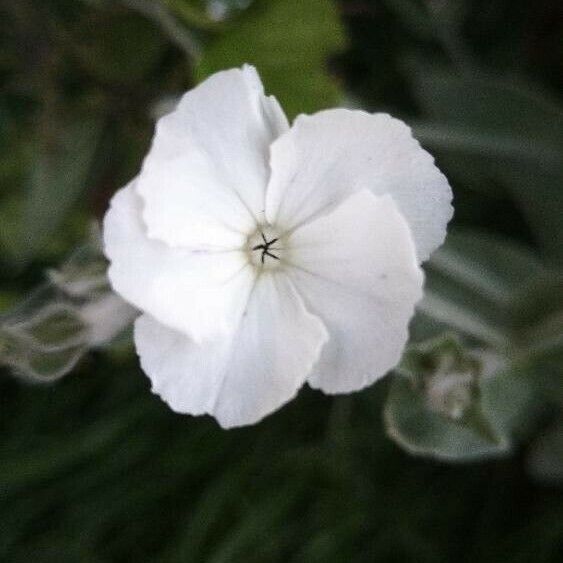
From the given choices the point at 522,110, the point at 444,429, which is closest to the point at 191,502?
the point at 444,429

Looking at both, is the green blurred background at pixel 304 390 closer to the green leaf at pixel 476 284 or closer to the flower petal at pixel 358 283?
the green leaf at pixel 476 284

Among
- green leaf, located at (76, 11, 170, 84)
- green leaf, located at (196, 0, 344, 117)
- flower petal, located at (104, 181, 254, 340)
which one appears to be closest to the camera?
flower petal, located at (104, 181, 254, 340)

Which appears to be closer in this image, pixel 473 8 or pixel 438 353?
pixel 438 353

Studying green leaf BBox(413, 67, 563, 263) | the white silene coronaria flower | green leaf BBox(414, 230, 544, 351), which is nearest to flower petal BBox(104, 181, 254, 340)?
the white silene coronaria flower

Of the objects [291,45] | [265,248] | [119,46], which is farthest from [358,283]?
[119,46]

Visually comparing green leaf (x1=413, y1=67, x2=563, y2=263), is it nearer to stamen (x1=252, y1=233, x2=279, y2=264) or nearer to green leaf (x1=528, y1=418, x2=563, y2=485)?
green leaf (x1=528, y1=418, x2=563, y2=485)

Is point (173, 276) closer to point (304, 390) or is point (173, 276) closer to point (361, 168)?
point (361, 168)

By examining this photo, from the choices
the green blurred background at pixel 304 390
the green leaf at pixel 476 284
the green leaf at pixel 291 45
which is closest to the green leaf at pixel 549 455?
the green blurred background at pixel 304 390

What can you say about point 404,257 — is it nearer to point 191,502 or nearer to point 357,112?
point 357,112
